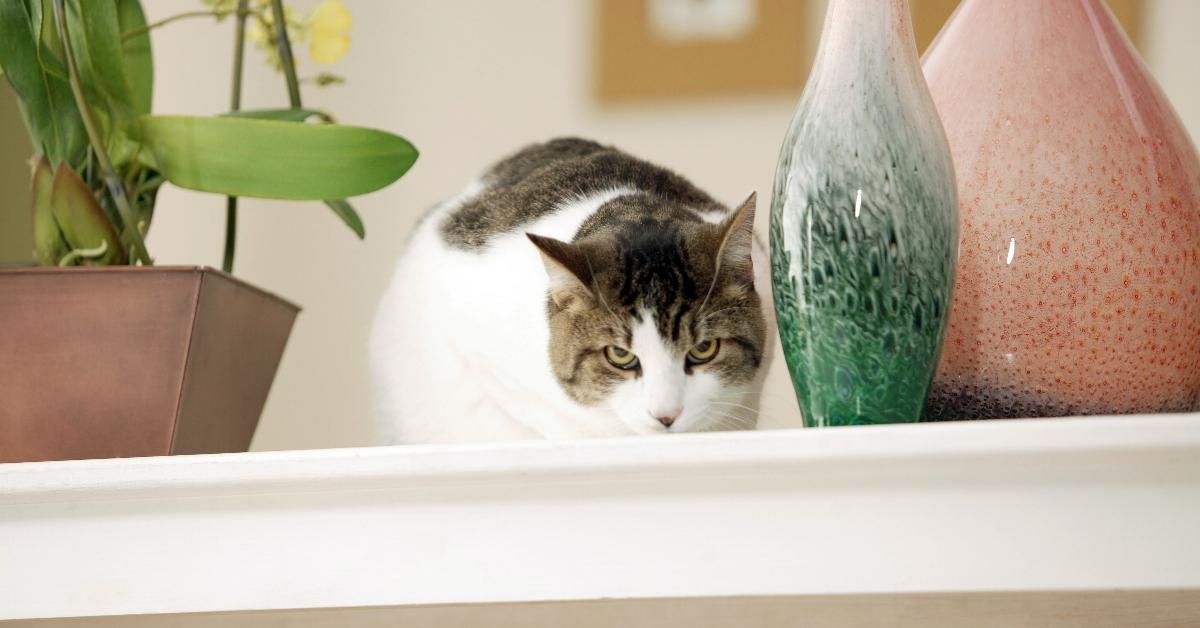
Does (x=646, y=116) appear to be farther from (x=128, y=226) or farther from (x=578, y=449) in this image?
(x=578, y=449)

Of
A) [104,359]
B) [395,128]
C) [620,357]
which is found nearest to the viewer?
[104,359]

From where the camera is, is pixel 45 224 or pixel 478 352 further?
pixel 478 352

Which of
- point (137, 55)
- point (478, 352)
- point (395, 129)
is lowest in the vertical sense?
point (395, 129)

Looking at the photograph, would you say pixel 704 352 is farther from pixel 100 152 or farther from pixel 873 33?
pixel 100 152

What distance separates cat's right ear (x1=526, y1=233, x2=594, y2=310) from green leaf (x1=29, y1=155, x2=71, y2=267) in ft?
1.09

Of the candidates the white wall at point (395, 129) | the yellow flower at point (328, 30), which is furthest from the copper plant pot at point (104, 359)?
the white wall at point (395, 129)

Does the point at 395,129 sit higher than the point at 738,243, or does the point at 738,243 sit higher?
the point at 738,243

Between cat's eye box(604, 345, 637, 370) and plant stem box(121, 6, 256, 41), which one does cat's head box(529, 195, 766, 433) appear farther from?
plant stem box(121, 6, 256, 41)

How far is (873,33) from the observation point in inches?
23.5

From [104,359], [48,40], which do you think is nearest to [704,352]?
[104,359]

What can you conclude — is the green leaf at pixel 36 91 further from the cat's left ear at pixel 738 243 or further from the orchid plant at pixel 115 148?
the cat's left ear at pixel 738 243

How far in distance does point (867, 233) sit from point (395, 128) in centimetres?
171

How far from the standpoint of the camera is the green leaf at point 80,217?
754 mm

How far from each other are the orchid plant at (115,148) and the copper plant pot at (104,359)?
0.16 ft
